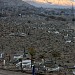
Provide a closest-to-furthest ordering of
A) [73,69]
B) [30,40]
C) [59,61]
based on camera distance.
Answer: [73,69]
[59,61]
[30,40]

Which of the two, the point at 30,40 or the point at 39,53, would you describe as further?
the point at 30,40

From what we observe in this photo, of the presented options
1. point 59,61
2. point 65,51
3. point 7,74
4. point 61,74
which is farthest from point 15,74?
point 65,51

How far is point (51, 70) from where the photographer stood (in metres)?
19.9

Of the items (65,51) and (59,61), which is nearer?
(59,61)

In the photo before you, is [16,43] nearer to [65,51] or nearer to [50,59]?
[65,51]

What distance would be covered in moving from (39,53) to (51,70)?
6.57 m

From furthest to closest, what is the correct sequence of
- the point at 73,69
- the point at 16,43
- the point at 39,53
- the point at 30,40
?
1. the point at 30,40
2. the point at 16,43
3. the point at 39,53
4. the point at 73,69

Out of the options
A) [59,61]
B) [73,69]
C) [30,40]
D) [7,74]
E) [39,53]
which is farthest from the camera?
[30,40]

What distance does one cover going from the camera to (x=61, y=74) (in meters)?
18.8

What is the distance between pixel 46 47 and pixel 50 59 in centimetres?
632

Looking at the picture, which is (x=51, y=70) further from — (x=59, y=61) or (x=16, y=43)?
(x=16, y=43)

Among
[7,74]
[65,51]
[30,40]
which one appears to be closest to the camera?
[7,74]

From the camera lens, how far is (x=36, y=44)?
32.2 metres

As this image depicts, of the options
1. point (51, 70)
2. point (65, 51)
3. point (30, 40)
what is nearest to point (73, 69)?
point (51, 70)
